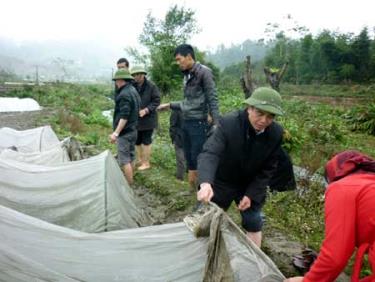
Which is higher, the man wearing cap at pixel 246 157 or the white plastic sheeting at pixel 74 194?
the man wearing cap at pixel 246 157

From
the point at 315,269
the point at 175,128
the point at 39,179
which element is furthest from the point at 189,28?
the point at 315,269

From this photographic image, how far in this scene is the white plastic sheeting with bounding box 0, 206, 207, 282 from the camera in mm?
2023

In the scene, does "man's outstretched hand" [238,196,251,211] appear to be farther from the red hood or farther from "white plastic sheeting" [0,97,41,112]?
"white plastic sheeting" [0,97,41,112]

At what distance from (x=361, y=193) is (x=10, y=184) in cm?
278

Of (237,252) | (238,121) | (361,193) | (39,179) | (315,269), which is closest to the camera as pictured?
(361,193)

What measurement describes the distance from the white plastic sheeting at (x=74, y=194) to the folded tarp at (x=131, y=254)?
2.61 ft

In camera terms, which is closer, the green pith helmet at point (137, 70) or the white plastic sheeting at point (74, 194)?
the white plastic sheeting at point (74, 194)

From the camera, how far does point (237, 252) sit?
78.1 inches

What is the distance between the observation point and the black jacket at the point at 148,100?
17.9 feet

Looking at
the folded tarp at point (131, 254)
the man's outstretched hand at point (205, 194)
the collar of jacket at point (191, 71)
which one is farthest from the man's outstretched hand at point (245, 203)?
the collar of jacket at point (191, 71)

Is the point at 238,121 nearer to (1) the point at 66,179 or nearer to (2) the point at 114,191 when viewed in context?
(2) the point at 114,191

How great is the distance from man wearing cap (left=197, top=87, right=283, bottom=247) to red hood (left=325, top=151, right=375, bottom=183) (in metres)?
0.58

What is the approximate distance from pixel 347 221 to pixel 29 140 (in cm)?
499

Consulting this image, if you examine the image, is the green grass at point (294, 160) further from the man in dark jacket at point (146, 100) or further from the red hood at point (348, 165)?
the red hood at point (348, 165)
